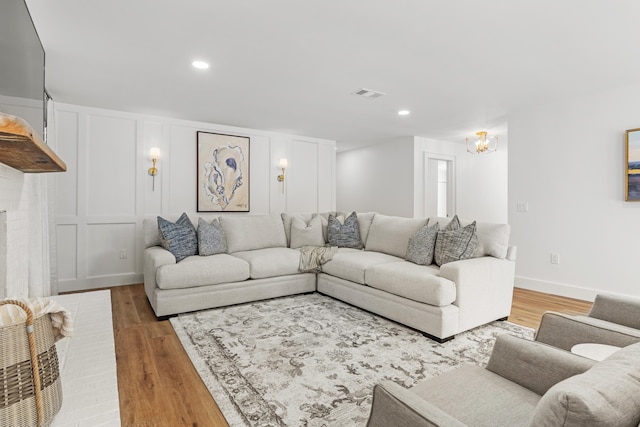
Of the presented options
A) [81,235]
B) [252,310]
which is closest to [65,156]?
[81,235]

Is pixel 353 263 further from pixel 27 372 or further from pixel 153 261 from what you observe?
pixel 27 372

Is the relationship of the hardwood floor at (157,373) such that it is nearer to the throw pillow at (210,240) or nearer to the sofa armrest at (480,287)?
the sofa armrest at (480,287)

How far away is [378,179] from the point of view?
6867 mm

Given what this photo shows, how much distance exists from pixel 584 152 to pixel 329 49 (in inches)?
128

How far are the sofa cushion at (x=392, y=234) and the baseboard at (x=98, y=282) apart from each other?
10.4 ft

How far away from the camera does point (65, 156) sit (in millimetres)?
4059

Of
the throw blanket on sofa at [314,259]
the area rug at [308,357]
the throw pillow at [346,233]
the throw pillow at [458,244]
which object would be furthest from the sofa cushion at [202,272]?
the throw pillow at [458,244]

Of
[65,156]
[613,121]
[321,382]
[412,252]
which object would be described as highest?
[613,121]

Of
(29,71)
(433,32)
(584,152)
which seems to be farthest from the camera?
(584,152)

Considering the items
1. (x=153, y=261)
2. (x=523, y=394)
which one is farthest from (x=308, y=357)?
(x=153, y=261)

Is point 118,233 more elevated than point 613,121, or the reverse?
point 613,121

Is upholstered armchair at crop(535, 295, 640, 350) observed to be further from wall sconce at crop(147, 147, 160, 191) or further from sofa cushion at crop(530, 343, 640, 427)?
wall sconce at crop(147, 147, 160, 191)

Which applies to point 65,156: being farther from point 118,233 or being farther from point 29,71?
point 29,71

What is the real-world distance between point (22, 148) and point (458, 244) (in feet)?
9.83
